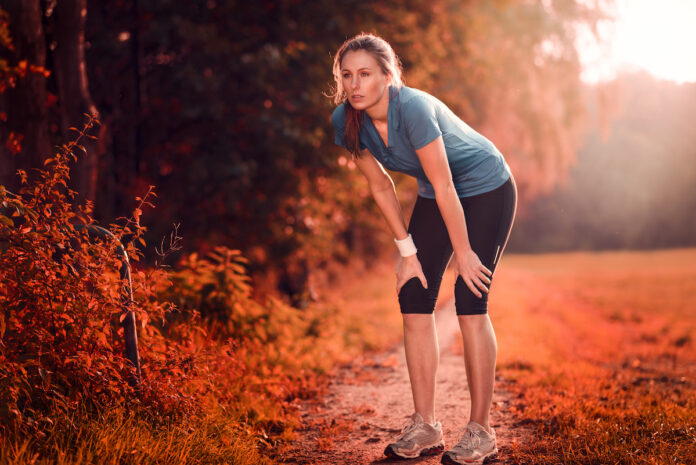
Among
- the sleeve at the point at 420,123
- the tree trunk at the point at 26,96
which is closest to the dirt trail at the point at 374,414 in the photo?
the sleeve at the point at 420,123

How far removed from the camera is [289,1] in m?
7.13

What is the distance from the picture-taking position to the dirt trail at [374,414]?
10.1 feet

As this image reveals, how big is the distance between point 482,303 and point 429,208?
550mm

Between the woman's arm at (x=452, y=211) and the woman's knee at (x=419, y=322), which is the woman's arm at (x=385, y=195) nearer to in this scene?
the woman's knee at (x=419, y=322)

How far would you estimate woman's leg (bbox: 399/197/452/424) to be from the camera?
295 cm

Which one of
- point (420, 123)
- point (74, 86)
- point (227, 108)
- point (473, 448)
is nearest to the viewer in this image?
point (420, 123)

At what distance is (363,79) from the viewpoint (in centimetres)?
275

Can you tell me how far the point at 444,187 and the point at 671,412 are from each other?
1866 mm

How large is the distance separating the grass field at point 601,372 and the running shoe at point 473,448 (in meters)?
0.16

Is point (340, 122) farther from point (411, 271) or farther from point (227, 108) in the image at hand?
point (227, 108)

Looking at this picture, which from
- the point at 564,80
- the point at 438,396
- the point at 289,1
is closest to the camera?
the point at 438,396

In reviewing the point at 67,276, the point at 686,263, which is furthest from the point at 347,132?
the point at 686,263

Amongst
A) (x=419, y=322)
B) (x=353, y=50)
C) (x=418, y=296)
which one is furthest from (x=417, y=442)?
(x=353, y=50)

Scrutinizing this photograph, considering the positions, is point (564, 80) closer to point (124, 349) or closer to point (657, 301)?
point (657, 301)
